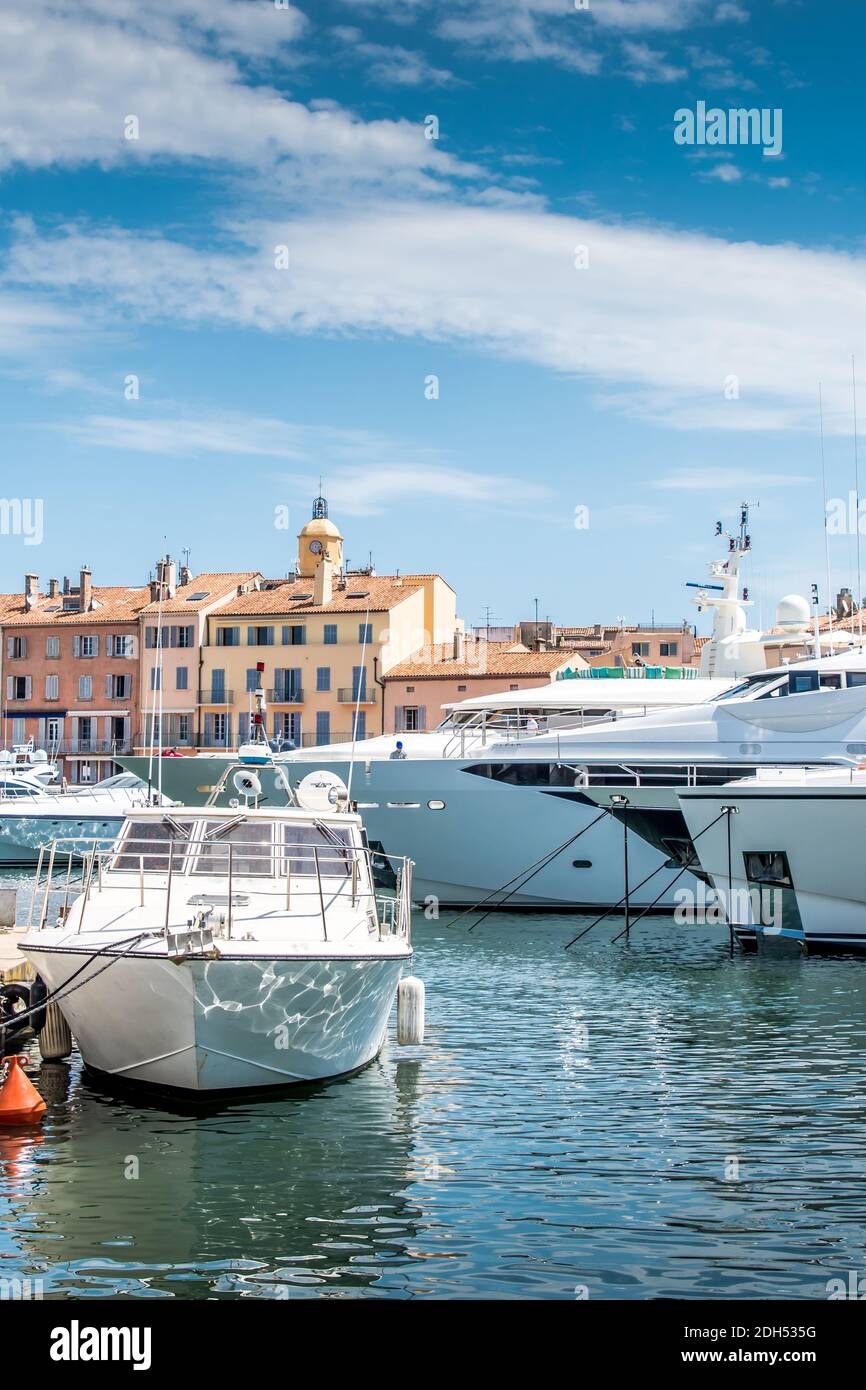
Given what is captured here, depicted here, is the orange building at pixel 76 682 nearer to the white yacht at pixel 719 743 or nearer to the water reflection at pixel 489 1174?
the white yacht at pixel 719 743

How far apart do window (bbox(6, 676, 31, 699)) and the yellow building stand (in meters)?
9.91

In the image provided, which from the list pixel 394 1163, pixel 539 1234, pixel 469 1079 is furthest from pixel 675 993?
pixel 539 1234

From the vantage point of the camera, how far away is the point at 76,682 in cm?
7738

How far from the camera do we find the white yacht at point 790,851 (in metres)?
26.1

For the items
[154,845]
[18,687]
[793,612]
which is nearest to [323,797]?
[154,845]

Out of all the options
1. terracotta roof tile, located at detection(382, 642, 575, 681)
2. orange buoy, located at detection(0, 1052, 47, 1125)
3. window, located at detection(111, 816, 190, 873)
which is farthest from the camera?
terracotta roof tile, located at detection(382, 642, 575, 681)

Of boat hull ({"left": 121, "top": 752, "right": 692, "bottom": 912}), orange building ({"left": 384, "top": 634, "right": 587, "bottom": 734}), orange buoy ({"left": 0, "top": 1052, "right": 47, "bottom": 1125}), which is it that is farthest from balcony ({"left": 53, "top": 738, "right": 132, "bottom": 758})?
orange buoy ({"left": 0, "top": 1052, "right": 47, "bottom": 1125})

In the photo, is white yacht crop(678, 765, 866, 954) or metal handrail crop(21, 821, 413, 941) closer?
metal handrail crop(21, 821, 413, 941)

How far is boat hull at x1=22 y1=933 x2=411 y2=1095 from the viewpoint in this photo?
1396 centimetres

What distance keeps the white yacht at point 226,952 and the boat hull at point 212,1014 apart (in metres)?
0.01

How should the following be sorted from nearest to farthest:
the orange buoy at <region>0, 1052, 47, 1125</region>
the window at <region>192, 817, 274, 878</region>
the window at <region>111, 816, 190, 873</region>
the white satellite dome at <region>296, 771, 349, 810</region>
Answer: the orange buoy at <region>0, 1052, 47, 1125</region>, the window at <region>192, 817, 274, 878</region>, the window at <region>111, 816, 190, 873</region>, the white satellite dome at <region>296, 771, 349, 810</region>

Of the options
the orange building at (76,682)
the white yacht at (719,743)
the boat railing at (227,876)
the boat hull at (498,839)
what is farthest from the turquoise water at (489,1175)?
the orange building at (76,682)

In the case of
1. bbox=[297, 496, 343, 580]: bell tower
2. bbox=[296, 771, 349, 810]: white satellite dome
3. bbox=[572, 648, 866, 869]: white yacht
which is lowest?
bbox=[296, 771, 349, 810]: white satellite dome

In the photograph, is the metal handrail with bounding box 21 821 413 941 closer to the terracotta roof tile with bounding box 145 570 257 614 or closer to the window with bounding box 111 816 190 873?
the window with bounding box 111 816 190 873
